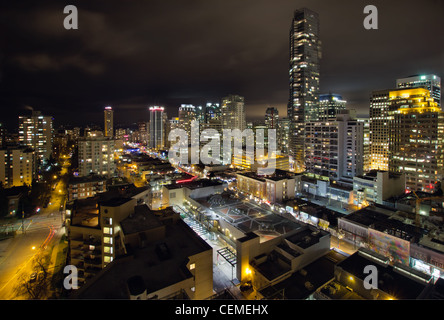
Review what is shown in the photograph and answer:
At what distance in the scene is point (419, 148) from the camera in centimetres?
3391

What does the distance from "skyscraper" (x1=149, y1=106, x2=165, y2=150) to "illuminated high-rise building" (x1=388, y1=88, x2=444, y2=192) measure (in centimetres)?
8376

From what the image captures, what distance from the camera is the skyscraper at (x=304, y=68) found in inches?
2744

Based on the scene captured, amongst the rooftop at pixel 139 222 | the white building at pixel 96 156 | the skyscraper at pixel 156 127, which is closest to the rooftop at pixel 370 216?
the rooftop at pixel 139 222

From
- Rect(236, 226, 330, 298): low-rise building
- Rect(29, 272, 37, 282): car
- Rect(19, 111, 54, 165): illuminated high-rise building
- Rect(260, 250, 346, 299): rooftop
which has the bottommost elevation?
Rect(29, 272, 37, 282): car

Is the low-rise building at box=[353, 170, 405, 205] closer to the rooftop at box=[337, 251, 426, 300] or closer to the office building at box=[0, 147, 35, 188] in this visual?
the rooftop at box=[337, 251, 426, 300]

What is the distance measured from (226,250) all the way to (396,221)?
14760 millimetres

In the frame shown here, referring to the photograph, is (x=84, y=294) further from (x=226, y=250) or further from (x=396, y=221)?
(x=396, y=221)

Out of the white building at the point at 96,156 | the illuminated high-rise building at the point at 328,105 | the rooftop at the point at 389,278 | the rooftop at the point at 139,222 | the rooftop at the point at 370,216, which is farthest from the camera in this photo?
the illuminated high-rise building at the point at 328,105

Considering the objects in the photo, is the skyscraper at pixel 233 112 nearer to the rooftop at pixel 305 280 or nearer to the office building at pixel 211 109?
the office building at pixel 211 109

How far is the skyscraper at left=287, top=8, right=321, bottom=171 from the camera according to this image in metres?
69.7

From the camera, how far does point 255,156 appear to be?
178ft

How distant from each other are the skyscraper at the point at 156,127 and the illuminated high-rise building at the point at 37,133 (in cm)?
4530

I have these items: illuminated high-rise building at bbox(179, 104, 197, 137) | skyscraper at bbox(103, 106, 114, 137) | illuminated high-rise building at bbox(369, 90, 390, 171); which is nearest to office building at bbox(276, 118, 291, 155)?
illuminated high-rise building at bbox(369, 90, 390, 171)
